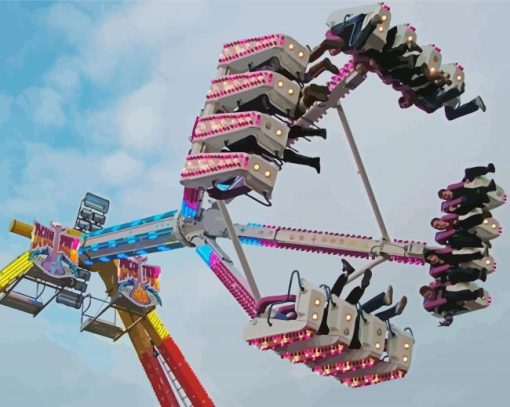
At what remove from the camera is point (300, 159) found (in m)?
20.8

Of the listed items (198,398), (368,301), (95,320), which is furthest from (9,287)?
(368,301)

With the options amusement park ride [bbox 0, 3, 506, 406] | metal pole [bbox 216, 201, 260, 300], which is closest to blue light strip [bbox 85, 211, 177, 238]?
amusement park ride [bbox 0, 3, 506, 406]

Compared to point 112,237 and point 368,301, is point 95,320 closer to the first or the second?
point 112,237

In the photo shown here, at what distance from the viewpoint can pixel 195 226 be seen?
992 inches

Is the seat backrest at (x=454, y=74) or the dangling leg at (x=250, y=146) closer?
the dangling leg at (x=250, y=146)

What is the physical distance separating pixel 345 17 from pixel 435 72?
217cm

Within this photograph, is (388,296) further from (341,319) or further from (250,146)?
(250,146)

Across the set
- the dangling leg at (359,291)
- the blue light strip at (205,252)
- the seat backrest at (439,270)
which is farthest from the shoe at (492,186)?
the blue light strip at (205,252)

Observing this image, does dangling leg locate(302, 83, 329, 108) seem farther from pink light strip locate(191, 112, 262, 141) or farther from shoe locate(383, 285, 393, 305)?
shoe locate(383, 285, 393, 305)

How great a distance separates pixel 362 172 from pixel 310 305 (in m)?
5.39

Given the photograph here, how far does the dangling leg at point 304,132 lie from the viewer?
20.8 meters

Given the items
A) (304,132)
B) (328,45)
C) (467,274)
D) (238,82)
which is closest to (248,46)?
(238,82)

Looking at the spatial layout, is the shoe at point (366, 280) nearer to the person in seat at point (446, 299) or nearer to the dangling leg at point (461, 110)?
the person in seat at point (446, 299)

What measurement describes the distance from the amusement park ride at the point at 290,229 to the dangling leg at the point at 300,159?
24 millimetres
